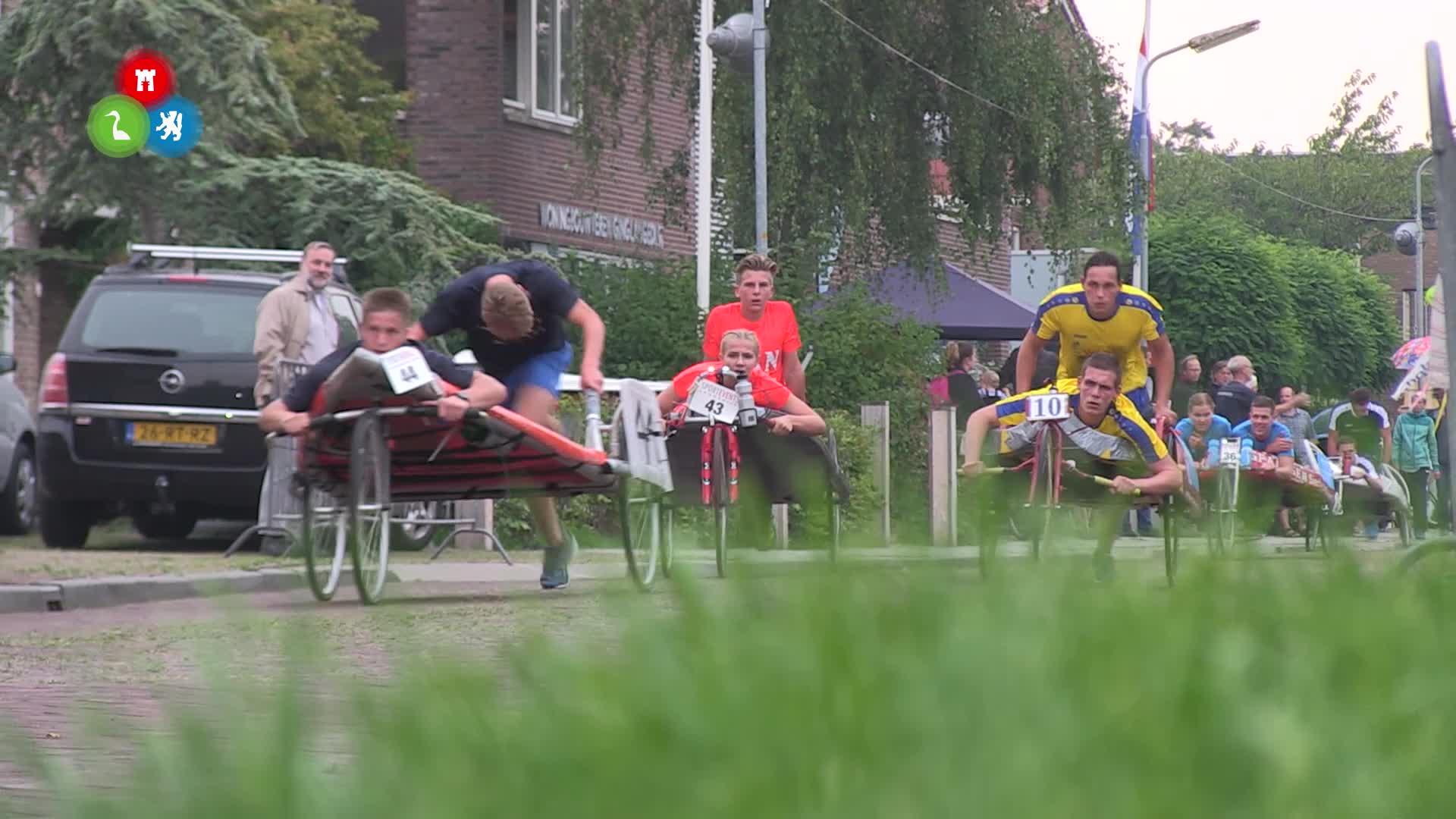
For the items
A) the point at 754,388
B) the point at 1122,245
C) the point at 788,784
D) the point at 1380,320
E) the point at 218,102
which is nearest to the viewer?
the point at 788,784

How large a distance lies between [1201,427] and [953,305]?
11.7m

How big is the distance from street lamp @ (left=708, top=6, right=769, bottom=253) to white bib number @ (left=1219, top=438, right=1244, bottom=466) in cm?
571

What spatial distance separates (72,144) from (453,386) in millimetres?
10368

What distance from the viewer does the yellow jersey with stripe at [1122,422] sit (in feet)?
42.4

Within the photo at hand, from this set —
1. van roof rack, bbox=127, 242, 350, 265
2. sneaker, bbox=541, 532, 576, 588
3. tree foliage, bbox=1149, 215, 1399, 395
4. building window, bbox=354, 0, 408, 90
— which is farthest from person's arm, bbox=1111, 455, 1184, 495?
tree foliage, bbox=1149, 215, 1399, 395

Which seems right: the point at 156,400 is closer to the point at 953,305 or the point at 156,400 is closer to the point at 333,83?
the point at 333,83

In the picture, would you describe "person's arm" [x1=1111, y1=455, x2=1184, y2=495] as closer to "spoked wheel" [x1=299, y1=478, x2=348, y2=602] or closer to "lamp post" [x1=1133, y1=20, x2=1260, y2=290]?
"spoked wheel" [x1=299, y1=478, x2=348, y2=602]

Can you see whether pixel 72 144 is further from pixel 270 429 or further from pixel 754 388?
pixel 270 429

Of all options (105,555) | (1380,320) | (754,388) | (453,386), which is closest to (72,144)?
(105,555)

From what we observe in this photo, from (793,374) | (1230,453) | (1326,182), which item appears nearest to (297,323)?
(793,374)

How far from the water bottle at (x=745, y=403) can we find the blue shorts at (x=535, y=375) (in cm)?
189

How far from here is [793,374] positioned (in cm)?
1449

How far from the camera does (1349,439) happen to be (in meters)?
28.3

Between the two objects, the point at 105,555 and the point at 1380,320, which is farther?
the point at 1380,320
